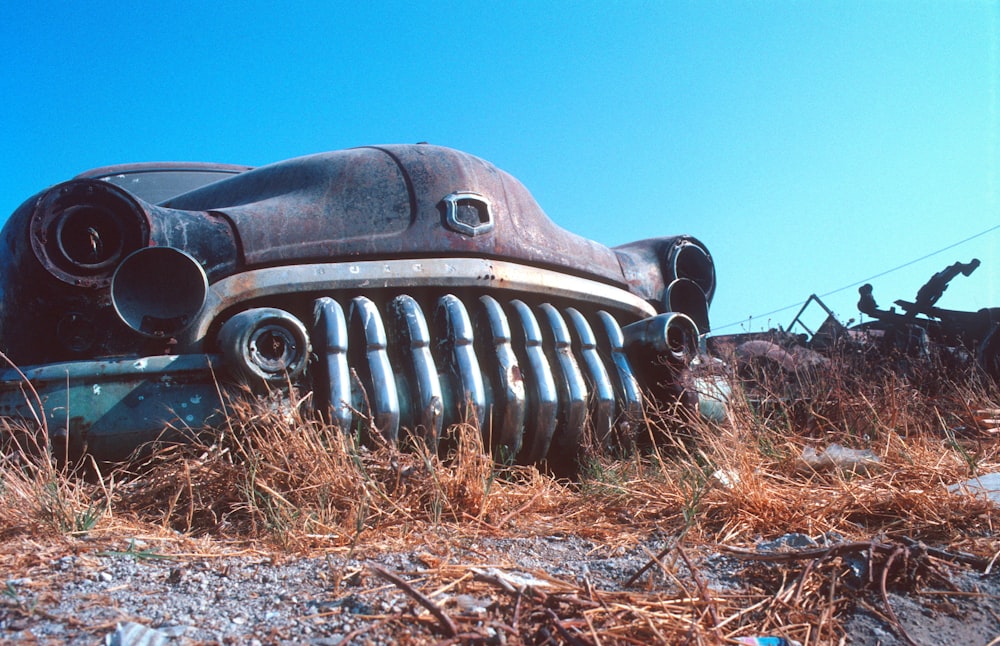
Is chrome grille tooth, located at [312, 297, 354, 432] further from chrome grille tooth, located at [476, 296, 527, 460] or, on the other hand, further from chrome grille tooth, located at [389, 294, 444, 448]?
chrome grille tooth, located at [476, 296, 527, 460]

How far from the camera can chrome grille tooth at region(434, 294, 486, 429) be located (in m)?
2.56

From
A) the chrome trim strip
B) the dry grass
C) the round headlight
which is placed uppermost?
the round headlight

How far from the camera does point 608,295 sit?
125 inches

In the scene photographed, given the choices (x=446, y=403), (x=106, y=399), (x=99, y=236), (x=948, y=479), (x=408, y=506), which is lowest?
(x=948, y=479)

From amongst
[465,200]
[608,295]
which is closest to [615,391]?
[608,295]

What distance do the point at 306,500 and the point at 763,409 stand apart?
2106 mm

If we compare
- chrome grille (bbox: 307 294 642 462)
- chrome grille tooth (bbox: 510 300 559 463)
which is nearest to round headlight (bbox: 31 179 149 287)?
chrome grille (bbox: 307 294 642 462)

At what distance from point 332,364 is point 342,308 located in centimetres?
30

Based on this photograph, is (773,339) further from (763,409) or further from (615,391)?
(615,391)

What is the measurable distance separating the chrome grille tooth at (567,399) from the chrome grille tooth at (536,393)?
5 cm

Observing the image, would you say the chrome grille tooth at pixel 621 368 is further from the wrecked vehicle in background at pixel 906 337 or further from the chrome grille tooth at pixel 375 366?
the wrecked vehicle in background at pixel 906 337

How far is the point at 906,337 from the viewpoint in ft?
23.4

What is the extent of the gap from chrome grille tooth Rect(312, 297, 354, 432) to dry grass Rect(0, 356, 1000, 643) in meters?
0.09

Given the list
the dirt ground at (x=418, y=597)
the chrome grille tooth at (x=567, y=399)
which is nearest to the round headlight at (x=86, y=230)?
the dirt ground at (x=418, y=597)
